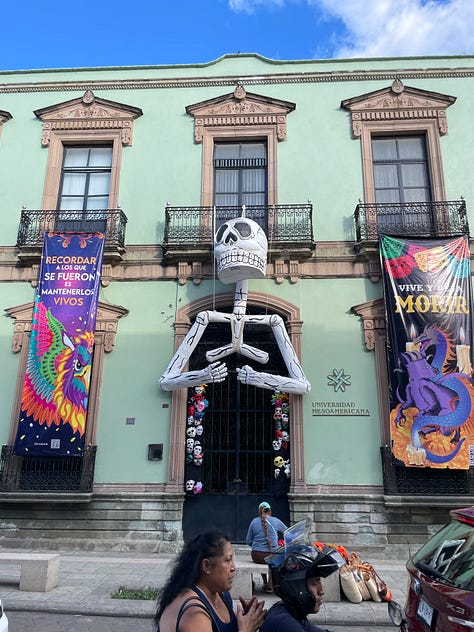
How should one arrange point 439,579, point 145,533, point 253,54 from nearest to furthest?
point 439,579 < point 145,533 < point 253,54

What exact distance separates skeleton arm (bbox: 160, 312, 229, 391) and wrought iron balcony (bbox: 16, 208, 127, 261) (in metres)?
2.79

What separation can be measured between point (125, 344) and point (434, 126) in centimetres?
944

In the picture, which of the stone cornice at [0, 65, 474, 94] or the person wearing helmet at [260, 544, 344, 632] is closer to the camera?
the person wearing helmet at [260, 544, 344, 632]

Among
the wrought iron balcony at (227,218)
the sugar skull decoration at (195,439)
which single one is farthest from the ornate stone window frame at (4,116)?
the sugar skull decoration at (195,439)

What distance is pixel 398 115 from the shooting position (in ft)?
42.4

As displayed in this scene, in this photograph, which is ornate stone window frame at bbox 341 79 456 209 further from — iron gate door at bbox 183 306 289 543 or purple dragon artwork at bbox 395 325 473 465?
iron gate door at bbox 183 306 289 543

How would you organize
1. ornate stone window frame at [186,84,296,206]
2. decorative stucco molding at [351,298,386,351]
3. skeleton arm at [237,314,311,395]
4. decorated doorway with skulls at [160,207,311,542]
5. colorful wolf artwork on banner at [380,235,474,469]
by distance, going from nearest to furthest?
colorful wolf artwork on banner at [380,235,474,469], skeleton arm at [237,314,311,395], decorated doorway with skulls at [160,207,311,542], decorative stucco molding at [351,298,386,351], ornate stone window frame at [186,84,296,206]

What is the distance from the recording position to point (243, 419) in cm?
1119

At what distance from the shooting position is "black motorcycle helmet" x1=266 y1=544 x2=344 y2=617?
2600 millimetres

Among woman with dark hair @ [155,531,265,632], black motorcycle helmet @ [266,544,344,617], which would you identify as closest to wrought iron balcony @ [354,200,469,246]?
black motorcycle helmet @ [266,544,344,617]

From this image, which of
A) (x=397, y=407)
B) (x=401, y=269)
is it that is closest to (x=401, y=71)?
(x=401, y=269)

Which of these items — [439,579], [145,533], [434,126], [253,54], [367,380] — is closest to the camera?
[439,579]

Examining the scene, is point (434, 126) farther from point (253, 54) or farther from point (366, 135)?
point (253, 54)

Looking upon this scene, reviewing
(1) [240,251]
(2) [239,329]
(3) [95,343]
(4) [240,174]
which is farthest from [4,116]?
(2) [239,329]
